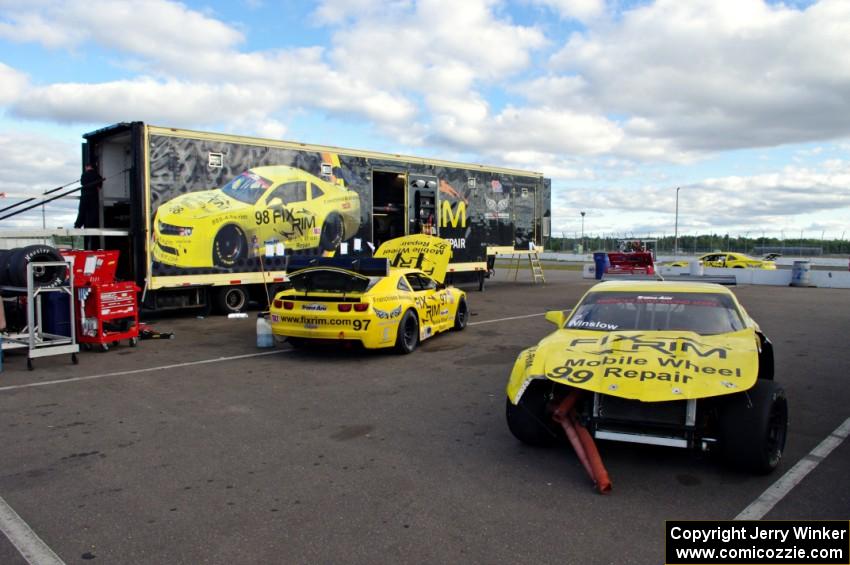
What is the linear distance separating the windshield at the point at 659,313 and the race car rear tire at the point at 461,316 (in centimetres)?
A: 584

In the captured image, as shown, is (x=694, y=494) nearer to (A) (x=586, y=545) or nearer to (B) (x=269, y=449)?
(A) (x=586, y=545)

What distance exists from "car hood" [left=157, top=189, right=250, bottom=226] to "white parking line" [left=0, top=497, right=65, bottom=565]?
939 cm

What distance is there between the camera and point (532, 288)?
2384 centimetres

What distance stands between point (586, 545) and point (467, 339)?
25.2ft

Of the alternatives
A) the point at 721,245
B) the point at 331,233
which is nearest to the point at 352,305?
the point at 331,233

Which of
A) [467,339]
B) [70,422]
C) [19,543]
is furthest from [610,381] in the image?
[467,339]

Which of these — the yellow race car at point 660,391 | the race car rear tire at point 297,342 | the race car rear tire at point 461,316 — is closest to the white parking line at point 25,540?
the yellow race car at point 660,391

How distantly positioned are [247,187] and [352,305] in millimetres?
6249

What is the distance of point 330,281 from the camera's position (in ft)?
31.2

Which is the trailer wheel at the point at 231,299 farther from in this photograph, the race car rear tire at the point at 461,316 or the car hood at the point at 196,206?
the race car rear tire at the point at 461,316

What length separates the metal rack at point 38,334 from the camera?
8.73m

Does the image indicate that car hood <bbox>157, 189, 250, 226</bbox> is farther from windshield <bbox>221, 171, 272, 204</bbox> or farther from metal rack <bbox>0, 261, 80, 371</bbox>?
metal rack <bbox>0, 261, 80, 371</bbox>

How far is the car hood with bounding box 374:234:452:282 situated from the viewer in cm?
1318

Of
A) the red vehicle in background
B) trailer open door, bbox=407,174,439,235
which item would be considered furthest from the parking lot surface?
trailer open door, bbox=407,174,439,235
